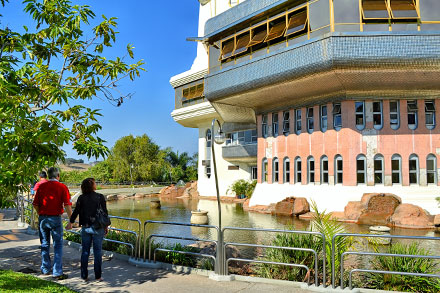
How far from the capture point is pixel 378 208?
63.5 feet

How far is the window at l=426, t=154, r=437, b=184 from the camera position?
20609 millimetres

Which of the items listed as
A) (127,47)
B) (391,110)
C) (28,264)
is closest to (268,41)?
(391,110)

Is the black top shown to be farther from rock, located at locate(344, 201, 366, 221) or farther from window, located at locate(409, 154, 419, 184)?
window, located at locate(409, 154, 419, 184)

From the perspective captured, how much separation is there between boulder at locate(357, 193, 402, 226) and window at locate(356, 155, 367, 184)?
1.60 meters

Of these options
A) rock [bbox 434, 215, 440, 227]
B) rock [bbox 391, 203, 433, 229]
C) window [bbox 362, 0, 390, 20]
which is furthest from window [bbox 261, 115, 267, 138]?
rock [bbox 434, 215, 440, 227]

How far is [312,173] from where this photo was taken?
931 inches

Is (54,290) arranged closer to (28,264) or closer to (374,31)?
(28,264)

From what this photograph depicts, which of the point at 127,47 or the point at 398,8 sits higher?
the point at 398,8

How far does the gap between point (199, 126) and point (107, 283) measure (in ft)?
113

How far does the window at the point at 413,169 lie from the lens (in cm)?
2070

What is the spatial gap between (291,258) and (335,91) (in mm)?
16176

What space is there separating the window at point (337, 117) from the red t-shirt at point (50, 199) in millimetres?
18149

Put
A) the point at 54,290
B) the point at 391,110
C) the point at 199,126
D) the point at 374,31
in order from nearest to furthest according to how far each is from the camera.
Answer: the point at 54,290 < the point at 374,31 < the point at 391,110 < the point at 199,126

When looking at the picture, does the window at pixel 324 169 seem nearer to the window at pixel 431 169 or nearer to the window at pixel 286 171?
the window at pixel 286 171
